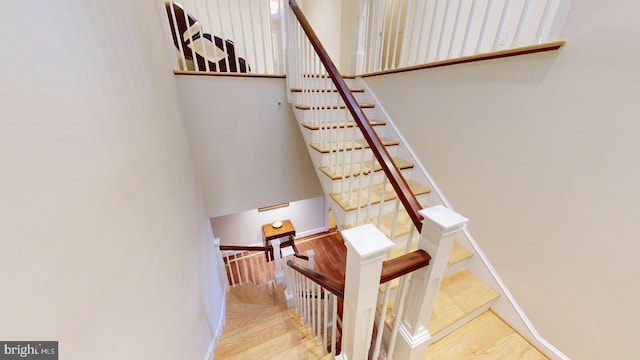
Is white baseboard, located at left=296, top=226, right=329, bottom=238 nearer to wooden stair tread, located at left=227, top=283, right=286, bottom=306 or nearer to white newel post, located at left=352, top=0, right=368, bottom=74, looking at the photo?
wooden stair tread, located at left=227, top=283, right=286, bottom=306

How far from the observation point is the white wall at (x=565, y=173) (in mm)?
905

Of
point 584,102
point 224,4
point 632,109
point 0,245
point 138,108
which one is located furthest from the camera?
point 224,4

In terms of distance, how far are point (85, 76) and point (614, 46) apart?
1993 millimetres

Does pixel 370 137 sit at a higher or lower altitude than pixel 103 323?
higher

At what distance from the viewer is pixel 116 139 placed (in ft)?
2.83

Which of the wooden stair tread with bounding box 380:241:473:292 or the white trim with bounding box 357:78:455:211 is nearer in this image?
the wooden stair tread with bounding box 380:241:473:292

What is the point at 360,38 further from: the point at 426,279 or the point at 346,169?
the point at 426,279

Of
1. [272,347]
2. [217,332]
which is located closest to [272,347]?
[272,347]

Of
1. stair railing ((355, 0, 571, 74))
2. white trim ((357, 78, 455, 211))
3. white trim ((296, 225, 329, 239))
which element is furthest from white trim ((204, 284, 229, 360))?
stair railing ((355, 0, 571, 74))

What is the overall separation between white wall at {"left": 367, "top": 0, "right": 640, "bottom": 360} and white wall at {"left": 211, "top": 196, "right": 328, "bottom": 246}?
3.50m

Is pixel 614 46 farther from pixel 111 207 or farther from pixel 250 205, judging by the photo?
pixel 250 205

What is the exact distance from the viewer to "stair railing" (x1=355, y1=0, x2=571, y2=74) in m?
1.17

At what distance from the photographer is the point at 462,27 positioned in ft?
5.90

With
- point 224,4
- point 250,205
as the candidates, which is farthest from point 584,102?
point 224,4
